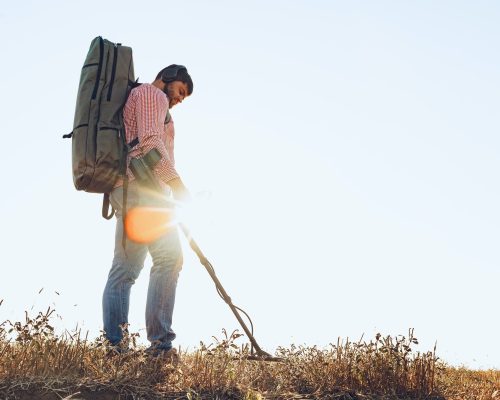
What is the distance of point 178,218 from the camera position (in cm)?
473

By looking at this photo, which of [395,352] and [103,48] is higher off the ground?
[103,48]

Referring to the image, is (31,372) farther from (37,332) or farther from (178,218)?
(178,218)

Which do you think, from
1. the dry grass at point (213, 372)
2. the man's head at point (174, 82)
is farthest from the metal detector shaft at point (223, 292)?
the man's head at point (174, 82)

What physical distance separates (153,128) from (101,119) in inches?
15.6

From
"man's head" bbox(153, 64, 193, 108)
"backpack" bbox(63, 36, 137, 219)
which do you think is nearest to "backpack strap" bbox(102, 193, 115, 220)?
"backpack" bbox(63, 36, 137, 219)

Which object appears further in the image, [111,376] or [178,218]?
[178,218]

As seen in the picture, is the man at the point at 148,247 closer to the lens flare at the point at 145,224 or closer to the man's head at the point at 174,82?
the lens flare at the point at 145,224

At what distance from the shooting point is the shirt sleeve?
14.9 ft

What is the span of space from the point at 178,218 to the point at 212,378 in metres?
1.36

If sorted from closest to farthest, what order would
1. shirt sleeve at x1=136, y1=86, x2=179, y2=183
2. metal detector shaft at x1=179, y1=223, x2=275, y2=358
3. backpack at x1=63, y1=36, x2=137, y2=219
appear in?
backpack at x1=63, y1=36, x2=137, y2=219
shirt sleeve at x1=136, y1=86, x2=179, y2=183
metal detector shaft at x1=179, y1=223, x2=275, y2=358

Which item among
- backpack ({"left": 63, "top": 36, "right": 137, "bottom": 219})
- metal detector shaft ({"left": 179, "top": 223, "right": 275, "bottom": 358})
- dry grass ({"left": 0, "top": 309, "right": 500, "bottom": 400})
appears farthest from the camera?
metal detector shaft ({"left": 179, "top": 223, "right": 275, "bottom": 358})

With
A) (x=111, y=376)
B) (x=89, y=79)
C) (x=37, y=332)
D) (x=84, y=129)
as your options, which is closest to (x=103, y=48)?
(x=89, y=79)

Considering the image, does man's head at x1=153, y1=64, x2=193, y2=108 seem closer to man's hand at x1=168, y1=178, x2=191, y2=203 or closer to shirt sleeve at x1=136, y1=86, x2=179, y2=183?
shirt sleeve at x1=136, y1=86, x2=179, y2=183

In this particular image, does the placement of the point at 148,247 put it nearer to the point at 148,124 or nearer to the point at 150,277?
the point at 150,277
